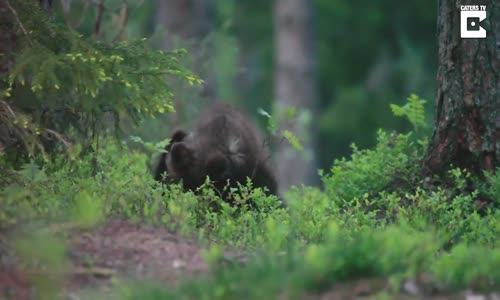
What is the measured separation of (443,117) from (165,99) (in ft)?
9.55

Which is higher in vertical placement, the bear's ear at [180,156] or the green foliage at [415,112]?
the green foliage at [415,112]

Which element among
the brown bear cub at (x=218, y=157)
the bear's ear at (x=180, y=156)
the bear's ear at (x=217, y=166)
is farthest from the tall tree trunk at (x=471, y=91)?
the bear's ear at (x=180, y=156)

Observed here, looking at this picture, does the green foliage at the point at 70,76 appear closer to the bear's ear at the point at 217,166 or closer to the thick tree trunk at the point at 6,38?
the thick tree trunk at the point at 6,38

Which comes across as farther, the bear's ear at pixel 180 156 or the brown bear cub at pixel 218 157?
the bear's ear at pixel 180 156

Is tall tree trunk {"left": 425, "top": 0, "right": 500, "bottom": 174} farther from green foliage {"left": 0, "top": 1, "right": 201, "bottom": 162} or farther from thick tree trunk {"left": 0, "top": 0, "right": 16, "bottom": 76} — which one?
thick tree trunk {"left": 0, "top": 0, "right": 16, "bottom": 76}

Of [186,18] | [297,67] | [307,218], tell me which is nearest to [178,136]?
[307,218]

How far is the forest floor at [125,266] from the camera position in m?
6.18

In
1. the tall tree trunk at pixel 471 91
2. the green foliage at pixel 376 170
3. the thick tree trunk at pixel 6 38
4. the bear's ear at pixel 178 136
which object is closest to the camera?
the thick tree trunk at pixel 6 38

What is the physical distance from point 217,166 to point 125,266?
3978mm

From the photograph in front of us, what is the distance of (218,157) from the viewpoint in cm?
1082

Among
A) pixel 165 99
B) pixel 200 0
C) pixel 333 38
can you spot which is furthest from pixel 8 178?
pixel 333 38

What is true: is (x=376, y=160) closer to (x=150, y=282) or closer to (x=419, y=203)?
(x=419, y=203)

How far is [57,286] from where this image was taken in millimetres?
6113

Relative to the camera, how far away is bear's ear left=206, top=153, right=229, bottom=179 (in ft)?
35.4
